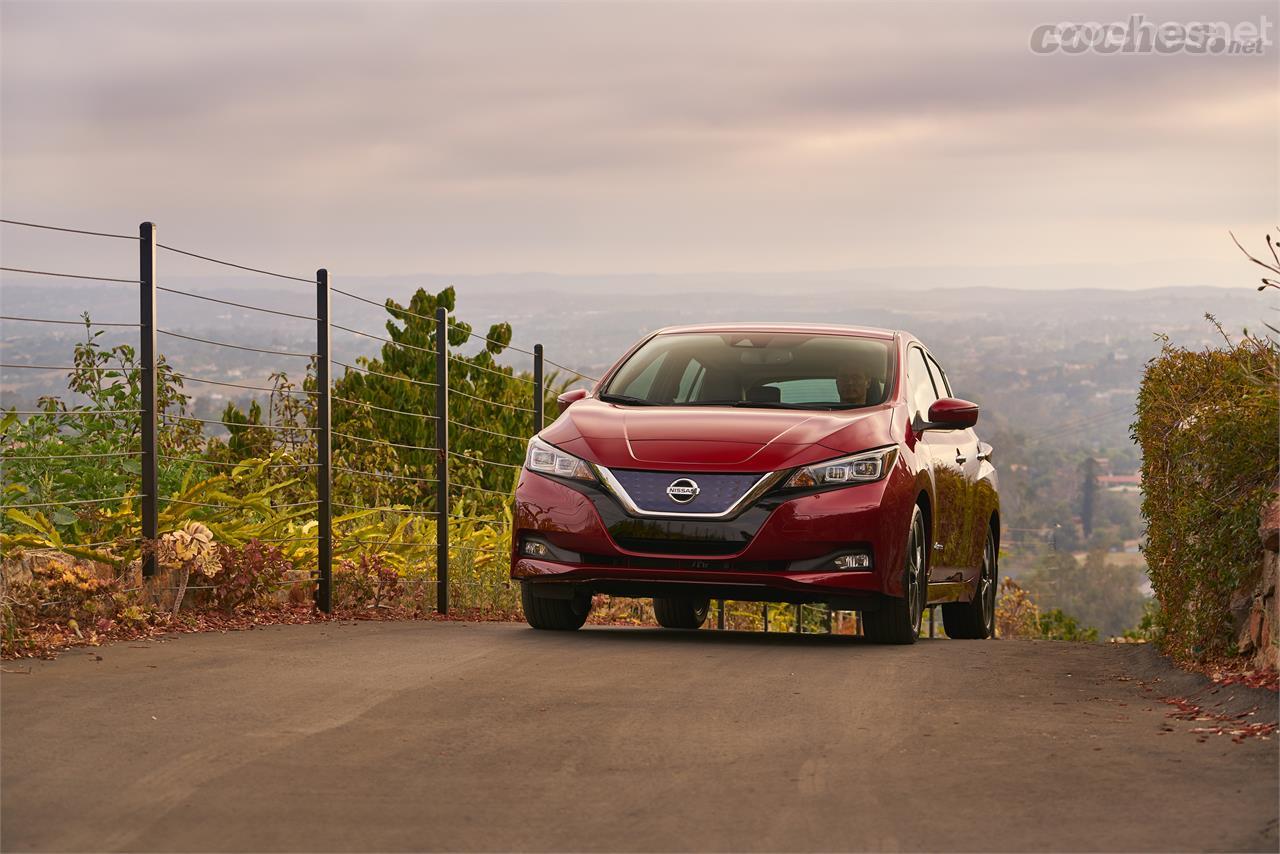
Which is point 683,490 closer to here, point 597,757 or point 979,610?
point 597,757

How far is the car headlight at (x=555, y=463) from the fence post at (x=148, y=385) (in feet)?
7.17

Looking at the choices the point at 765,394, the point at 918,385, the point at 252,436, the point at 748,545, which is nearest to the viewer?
the point at 748,545

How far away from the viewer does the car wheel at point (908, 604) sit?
387 inches

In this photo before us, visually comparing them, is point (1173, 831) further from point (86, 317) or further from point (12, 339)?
point (86, 317)

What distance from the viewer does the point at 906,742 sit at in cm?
637

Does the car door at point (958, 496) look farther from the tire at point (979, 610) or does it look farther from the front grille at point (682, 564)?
the front grille at point (682, 564)

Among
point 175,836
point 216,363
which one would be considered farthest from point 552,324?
point 175,836

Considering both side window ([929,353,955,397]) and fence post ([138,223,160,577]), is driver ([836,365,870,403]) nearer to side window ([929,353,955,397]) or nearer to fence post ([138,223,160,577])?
side window ([929,353,955,397])

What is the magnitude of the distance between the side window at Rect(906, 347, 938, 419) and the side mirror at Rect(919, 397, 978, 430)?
12 centimetres

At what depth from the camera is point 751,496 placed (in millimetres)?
9445

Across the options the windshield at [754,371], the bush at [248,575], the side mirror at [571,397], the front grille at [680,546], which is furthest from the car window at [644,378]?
the bush at [248,575]

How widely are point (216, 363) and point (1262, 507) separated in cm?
1114

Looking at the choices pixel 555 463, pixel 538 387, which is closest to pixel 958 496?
pixel 555 463

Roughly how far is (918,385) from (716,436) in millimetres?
2102
